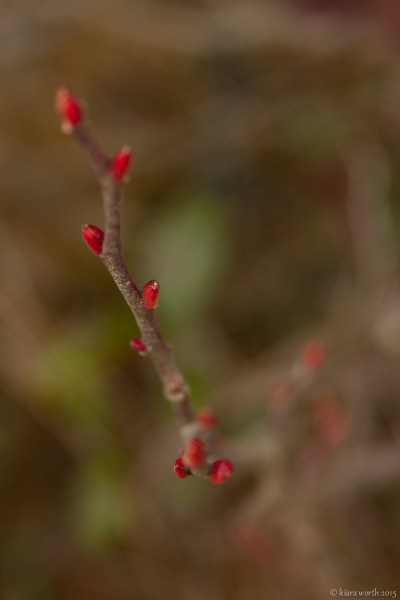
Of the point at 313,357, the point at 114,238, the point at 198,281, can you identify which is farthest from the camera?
the point at 198,281

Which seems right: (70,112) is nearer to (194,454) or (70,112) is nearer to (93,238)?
(93,238)

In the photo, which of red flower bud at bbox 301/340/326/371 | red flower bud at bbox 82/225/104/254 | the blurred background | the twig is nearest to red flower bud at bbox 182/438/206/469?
the twig

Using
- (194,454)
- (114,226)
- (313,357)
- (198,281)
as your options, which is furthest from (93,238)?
(198,281)

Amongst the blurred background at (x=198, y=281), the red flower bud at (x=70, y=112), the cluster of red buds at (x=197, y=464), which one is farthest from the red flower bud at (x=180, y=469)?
the blurred background at (x=198, y=281)

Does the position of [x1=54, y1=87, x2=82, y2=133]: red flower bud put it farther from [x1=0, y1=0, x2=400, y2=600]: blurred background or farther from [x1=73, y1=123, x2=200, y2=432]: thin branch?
[x1=0, y1=0, x2=400, y2=600]: blurred background

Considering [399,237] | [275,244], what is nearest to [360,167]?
[399,237]

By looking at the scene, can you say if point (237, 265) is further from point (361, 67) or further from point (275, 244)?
point (361, 67)
